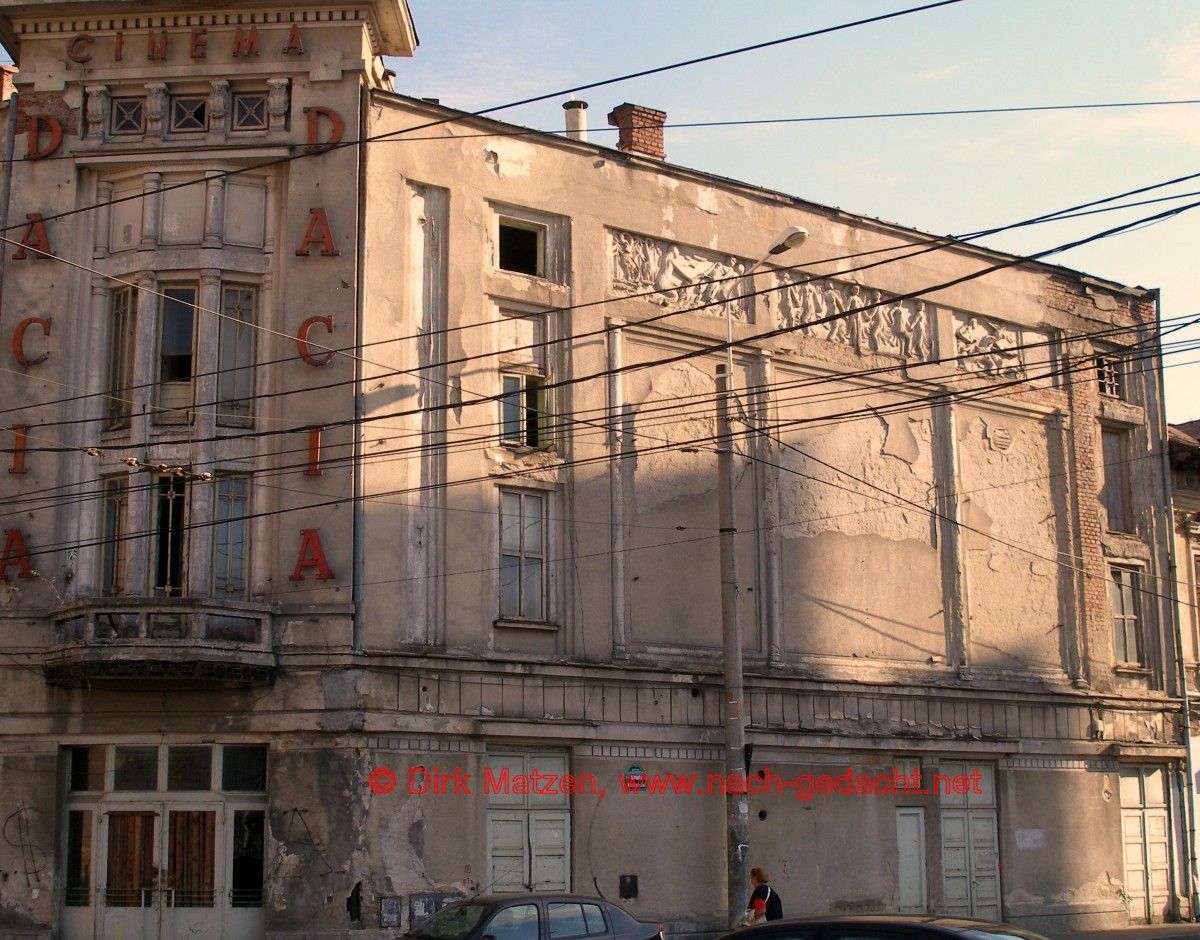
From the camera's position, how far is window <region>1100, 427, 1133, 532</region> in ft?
104

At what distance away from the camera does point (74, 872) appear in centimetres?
2147

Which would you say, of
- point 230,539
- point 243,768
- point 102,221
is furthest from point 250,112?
point 243,768

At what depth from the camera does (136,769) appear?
21.6 metres

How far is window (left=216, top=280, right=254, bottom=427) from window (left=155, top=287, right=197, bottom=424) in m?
0.43

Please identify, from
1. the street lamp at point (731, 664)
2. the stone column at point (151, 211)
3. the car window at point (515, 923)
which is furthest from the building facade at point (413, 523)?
the car window at point (515, 923)

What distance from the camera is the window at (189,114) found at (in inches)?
898

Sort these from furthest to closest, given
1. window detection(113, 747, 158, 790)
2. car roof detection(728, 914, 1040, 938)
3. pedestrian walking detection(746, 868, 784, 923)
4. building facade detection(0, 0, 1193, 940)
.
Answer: window detection(113, 747, 158, 790)
building facade detection(0, 0, 1193, 940)
pedestrian walking detection(746, 868, 784, 923)
car roof detection(728, 914, 1040, 938)

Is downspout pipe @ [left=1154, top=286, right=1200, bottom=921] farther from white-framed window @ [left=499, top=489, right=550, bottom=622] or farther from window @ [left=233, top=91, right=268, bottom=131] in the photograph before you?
window @ [left=233, top=91, right=268, bottom=131]

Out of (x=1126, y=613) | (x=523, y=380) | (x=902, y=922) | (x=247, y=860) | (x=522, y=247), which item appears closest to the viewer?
(x=902, y=922)

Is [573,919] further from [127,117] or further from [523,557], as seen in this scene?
[127,117]

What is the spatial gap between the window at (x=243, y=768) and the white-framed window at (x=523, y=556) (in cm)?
→ 418

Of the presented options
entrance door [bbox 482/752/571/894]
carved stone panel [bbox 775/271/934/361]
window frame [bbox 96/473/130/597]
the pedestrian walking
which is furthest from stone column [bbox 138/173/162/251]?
the pedestrian walking

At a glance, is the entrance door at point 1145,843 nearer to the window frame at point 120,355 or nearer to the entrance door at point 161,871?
the entrance door at point 161,871

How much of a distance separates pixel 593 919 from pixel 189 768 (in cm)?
Result: 759
